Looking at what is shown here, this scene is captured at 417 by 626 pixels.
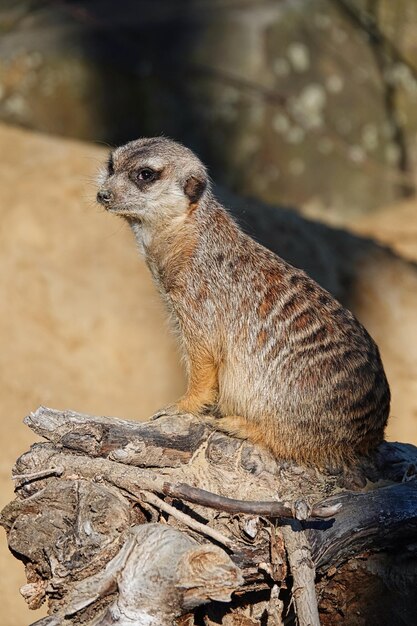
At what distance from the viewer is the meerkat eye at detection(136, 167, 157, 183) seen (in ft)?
11.9

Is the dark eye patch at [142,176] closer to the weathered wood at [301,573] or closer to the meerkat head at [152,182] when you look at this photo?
the meerkat head at [152,182]

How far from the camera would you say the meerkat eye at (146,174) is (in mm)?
3629

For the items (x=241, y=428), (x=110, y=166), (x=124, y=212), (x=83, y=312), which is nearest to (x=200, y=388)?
(x=241, y=428)

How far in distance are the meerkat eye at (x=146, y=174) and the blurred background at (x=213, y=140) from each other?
2.59 m

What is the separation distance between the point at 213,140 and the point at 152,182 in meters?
5.16

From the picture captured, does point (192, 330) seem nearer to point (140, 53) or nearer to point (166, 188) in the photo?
point (166, 188)

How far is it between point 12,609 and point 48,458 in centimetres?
217

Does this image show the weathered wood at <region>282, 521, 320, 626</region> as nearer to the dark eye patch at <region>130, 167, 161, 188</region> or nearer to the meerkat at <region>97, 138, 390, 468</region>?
the meerkat at <region>97, 138, 390, 468</region>

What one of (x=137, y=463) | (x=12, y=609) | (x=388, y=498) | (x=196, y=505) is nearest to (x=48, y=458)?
(x=137, y=463)

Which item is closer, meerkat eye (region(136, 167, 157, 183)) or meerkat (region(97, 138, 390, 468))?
meerkat (region(97, 138, 390, 468))

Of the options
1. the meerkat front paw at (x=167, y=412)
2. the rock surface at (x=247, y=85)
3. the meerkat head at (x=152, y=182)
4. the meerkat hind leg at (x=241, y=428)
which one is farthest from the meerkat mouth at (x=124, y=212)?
the rock surface at (x=247, y=85)

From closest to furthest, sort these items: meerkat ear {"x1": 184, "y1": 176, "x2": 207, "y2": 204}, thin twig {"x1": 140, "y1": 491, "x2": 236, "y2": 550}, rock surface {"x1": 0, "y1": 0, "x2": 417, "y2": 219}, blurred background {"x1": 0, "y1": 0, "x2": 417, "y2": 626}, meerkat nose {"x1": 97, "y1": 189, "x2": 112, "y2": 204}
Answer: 1. thin twig {"x1": 140, "y1": 491, "x2": 236, "y2": 550}
2. meerkat nose {"x1": 97, "y1": 189, "x2": 112, "y2": 204}
3. meerkat ear {"x1": 184, "y1": 176, "x2": 207, "y2": 204}
4. blurred background {"x1": 0, "y1": 0, "x2": 417, "y2": 626}
5. rock surface {"x1": 0, "y1": 0, "x2": 417, "y2": 219}

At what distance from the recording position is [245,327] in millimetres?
3482

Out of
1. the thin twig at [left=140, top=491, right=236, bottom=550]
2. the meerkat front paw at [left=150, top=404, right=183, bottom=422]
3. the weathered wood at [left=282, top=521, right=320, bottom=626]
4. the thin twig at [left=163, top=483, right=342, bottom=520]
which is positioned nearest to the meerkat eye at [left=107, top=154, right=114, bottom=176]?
the meerkat front paw at [left=150, top=404, right=183, bottom=422]
